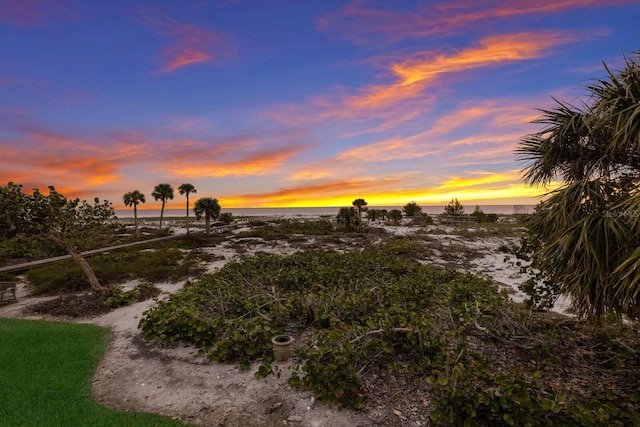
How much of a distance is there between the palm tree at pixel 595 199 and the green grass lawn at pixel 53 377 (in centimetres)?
717

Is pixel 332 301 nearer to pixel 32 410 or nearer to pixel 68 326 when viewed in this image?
pixel 32 410

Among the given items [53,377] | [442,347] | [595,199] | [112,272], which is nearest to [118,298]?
[112,272]

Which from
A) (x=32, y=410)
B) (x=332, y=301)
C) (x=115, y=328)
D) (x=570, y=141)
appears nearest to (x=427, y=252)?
(x=332, y=301)

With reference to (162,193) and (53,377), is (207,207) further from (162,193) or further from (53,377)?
(53,377)

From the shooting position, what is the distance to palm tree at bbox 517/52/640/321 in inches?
165

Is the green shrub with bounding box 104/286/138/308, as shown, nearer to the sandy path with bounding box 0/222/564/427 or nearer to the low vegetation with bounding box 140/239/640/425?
the low vegetation with bounding box 140/239/640/425

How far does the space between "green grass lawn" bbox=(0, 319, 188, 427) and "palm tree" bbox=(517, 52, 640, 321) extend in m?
7.17

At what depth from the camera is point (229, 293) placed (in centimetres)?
1062

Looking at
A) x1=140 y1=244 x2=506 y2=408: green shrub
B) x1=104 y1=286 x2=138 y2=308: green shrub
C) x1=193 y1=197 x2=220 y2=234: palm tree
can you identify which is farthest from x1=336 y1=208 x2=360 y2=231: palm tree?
x1=104 y1=286 x2=138 y2=308: green shrub

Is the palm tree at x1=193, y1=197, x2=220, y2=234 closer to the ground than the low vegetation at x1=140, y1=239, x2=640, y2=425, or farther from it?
farther from it

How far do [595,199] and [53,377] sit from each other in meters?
11.4

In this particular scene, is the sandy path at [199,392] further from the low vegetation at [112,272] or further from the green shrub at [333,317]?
the low vegetation at [112,272]

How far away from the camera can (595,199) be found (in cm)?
493

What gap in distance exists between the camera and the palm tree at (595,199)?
4.19 meters
